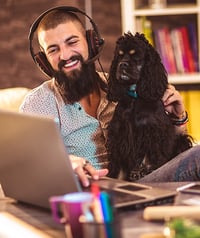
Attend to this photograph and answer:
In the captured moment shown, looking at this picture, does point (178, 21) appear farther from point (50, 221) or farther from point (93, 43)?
point (50, 221)

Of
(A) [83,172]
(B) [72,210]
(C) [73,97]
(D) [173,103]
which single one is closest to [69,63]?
(C) [73,97]

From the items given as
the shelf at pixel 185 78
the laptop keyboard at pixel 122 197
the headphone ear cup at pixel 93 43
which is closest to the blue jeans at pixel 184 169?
the laptop keyboard at pixel 122 197

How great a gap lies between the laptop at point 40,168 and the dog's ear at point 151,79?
2.26 feet

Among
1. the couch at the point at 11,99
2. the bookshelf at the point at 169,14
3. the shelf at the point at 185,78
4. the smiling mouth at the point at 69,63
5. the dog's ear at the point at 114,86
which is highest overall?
the bookshelf at the point at 169,14

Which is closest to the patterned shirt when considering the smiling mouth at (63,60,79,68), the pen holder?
the smiling mouth at (63,60,79,68)

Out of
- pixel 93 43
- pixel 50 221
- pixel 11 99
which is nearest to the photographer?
pixel 50 221

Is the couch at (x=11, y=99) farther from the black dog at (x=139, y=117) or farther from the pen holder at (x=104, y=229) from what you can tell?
the pen holder at (x=104, y=229)

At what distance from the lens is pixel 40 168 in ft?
4.55

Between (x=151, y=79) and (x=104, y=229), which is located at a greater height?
(x=151, y=79)

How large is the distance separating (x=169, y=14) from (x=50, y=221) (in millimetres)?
2284

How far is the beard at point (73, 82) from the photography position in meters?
2.28

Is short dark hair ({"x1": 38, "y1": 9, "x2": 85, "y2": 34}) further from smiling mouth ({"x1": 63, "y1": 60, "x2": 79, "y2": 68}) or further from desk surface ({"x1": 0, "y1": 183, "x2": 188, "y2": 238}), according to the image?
desk surface ({"x1": 0, "y1": 183, "x2": 188, "y2": 238})

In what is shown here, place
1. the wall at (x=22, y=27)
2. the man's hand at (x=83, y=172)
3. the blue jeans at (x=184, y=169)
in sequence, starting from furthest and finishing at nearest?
the wall at (x=22, y=27), the blue jeans at (x=184, y=169), the man's hand at (x=83, y=172)

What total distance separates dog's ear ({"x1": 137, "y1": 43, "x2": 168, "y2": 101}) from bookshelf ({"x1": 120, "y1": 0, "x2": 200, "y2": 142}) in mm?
1115
